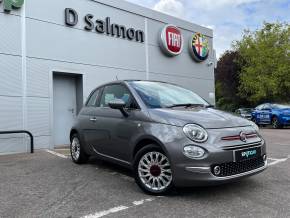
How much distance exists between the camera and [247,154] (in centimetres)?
471

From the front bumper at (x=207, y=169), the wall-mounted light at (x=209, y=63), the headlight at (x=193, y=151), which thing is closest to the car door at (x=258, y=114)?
the wall-mounted light at (x=209, y=63)

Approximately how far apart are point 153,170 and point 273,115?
51.0 ft

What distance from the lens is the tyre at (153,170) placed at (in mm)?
4723

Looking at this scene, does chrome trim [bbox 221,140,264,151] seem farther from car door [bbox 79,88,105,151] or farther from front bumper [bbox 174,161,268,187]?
car door [bbox 79,88,105,151]

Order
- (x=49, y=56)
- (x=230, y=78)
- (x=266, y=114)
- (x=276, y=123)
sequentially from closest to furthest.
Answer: (x=49, y=56) → (x=276, y=123) → (x=266, y=114) → (x=230, y=78)

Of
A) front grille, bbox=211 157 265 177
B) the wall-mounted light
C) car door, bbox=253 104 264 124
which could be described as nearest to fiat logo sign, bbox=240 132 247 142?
front grille, bbox=211 157 265 177

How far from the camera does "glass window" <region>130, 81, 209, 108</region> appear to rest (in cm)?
Result: 542

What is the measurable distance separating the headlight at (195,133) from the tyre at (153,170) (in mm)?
461

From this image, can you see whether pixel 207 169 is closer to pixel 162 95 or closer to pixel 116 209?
pixel 116 209

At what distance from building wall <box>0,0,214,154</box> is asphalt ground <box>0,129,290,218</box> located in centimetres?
325

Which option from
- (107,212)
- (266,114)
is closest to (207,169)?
(107,212)

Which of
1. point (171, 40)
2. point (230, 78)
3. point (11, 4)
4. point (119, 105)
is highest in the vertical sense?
point (230, 78)

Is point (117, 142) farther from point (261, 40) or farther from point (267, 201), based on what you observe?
point (261, 40)

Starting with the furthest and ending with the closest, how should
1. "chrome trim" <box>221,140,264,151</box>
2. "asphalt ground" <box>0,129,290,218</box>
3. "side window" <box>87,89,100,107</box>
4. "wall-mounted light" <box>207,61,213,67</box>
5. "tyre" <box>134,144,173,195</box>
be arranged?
"wall-mounted light" <box>207,61,213,67</box> → "side window" <box>87,89,100,107</box> → "tyre" <box>134,144,173,195</box> → "chrome trim" <box>221,140,264,151</box> → "asphalt ground" <box>0,129,290,218</box>
